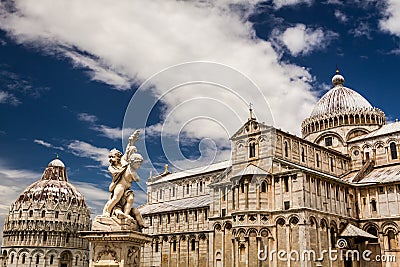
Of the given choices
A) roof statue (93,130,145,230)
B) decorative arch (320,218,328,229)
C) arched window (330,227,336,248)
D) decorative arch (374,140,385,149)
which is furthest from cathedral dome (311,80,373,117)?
roof statue (93,130,145,230)

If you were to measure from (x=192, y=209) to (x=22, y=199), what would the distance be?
63.8m

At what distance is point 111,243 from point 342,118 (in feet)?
170

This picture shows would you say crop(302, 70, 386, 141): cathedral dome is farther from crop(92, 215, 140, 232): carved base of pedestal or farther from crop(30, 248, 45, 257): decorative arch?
crop(30, 248, 45, 257): decorative arch

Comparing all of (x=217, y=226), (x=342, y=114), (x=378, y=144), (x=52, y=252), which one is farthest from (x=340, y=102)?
(x=52, y=252)

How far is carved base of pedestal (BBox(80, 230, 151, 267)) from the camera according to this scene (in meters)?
12.9

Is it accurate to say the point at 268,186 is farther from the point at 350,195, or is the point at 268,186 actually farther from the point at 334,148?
the point at 334,148

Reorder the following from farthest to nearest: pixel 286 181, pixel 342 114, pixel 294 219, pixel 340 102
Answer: pixel 340 102 → pixel 342 114 → pixel 286 181 → pixel 294 219

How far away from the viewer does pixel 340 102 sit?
61.2 meters

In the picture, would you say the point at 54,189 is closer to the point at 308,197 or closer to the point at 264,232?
the point at 264,232

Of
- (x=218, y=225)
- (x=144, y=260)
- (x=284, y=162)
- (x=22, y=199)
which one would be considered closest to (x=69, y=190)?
(x=22, y=199)

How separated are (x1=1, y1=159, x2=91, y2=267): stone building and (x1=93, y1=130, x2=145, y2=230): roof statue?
97410mm

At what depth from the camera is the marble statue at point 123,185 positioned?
535 inches

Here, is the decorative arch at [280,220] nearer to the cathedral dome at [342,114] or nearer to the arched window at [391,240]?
the arched window at [391,240]

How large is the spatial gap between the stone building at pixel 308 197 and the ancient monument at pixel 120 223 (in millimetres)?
29258
